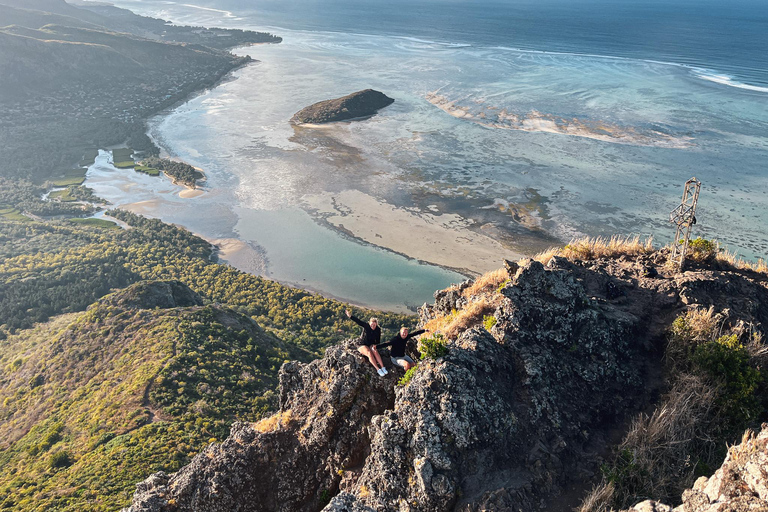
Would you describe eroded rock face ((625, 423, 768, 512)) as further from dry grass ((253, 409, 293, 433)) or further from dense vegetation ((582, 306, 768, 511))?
dry grass ((253, 409, 293, 433))

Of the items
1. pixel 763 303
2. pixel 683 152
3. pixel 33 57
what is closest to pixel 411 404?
pixel 763 303

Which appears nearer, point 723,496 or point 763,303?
point 723,496

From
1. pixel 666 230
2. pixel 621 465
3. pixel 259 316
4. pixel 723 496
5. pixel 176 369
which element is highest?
pixel 723 496

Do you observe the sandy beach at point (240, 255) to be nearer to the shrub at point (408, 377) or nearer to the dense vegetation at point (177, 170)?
the dense vegetation at point (177, 170)

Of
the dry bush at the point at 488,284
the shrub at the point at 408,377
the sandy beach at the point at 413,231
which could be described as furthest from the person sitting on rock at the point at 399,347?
the sandy beach at the point at 413,231

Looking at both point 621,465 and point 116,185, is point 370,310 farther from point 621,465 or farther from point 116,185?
point 116,185

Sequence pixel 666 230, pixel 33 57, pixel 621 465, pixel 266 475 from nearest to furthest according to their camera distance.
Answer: pixel 621 465
pixel 266 475
pixel 666 230
pixel 33 57

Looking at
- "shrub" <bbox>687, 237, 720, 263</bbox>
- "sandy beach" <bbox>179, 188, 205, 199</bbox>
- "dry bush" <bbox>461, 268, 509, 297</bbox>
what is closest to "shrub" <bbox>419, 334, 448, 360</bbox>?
"dry bush" <bbox>461, 268, 509, 297</bbox>
